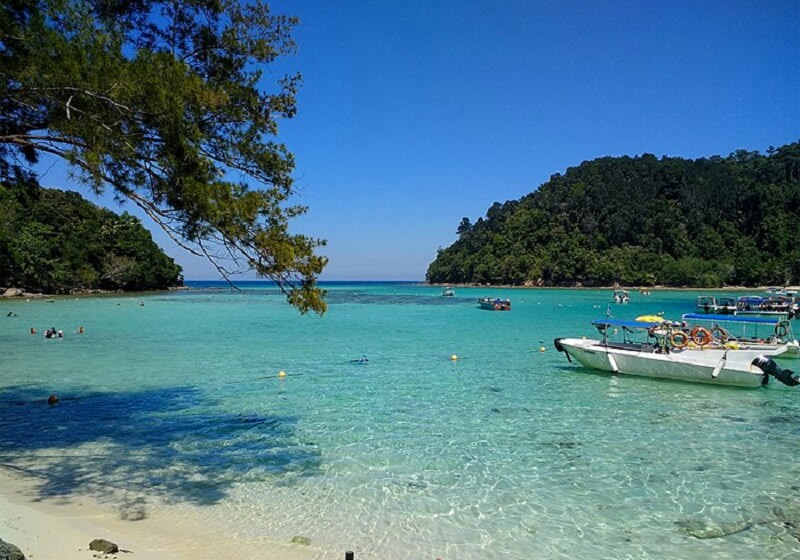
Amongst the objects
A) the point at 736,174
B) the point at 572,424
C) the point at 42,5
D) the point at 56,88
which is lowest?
the point at 572,424

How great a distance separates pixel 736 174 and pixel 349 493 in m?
170

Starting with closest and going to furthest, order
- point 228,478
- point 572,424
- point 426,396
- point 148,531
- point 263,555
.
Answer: point 263,555
point 148,531
point 228,478
point 572,424
point 426,396

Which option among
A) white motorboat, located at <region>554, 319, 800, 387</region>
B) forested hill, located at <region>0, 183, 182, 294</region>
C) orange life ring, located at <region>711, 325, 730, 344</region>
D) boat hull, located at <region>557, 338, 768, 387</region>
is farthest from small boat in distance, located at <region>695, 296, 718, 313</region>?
forested hill, located at <region>0, 183, 182, 294</region>

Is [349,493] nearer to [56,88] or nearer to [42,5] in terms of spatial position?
[56,88]

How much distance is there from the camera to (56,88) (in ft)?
17.7

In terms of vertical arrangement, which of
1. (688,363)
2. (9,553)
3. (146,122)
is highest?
(146,122)

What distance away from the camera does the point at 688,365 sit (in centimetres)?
1653

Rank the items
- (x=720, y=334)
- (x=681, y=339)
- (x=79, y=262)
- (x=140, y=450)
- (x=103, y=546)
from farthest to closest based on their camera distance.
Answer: (x=79, y=262)
(x=720, y=334)
(x=681, y=339)
(x=140, y=450)
(x=103, y=546)

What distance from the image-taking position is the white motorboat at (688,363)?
15945 mm

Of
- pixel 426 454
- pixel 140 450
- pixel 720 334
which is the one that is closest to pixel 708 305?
pixel 720 334

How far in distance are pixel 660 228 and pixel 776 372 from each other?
12827 centimetres

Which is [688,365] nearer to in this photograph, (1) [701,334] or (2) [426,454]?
(1) [701,334]

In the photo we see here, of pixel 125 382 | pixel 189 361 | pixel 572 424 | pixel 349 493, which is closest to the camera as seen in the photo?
pixel 349 493

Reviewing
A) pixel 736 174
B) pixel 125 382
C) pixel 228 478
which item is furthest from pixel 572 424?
pixel 736 174
